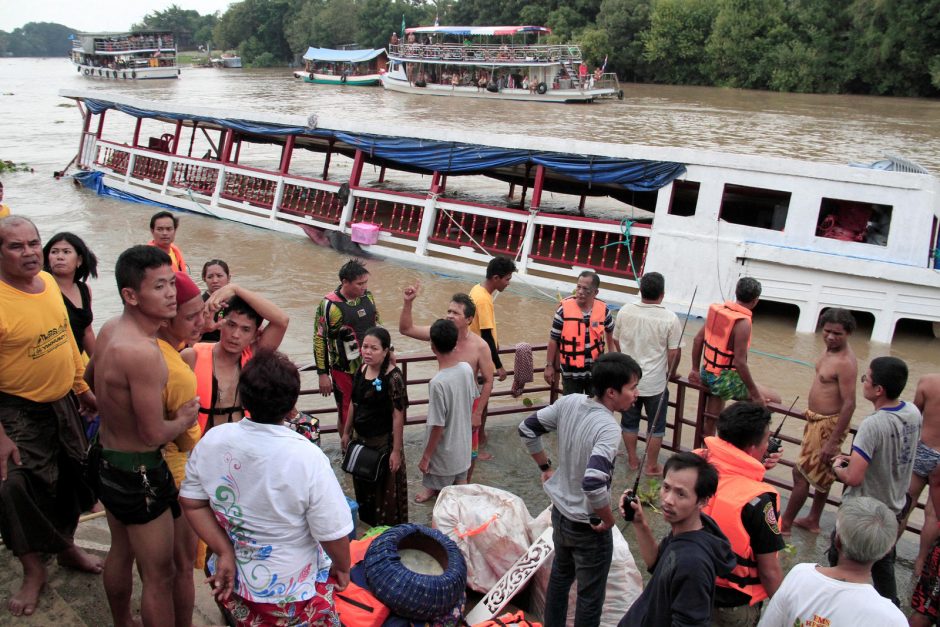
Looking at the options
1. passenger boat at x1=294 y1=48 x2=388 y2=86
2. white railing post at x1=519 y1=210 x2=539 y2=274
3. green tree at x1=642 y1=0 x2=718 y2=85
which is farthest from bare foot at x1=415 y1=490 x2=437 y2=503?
passenger boat at x1=294 y1=48 x2=388 y2=86

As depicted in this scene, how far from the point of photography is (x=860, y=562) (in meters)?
2.44

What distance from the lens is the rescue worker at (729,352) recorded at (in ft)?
17.0

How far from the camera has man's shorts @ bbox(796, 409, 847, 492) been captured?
4.60 meters

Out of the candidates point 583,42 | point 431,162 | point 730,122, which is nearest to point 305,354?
point 431,162

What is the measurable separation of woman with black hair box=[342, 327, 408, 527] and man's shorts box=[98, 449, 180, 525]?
1.47 meters

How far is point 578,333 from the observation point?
17.6 ft

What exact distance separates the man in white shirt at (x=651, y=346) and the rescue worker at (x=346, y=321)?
1851mm

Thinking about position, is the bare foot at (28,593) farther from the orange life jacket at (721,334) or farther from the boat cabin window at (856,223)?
the boat cabin window at (856,223)

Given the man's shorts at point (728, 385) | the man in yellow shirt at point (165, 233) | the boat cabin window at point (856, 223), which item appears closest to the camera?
the man's shorts at point (728, 385)

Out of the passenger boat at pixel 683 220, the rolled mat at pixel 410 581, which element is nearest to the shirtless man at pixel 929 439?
the rolled mat at pixel 410 581

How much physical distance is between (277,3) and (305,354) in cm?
7750

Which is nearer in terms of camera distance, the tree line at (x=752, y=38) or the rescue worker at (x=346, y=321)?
the rescue worker at (x=346, y=321)

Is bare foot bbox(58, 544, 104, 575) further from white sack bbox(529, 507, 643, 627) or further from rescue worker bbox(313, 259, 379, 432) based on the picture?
white sack bbox(529, 507, 643, 627)

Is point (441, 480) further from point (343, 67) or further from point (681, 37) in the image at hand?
point (343, 67)
